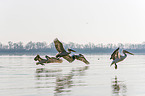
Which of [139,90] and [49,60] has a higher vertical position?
[49,60]

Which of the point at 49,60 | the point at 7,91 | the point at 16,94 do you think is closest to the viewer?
the point at 16,94

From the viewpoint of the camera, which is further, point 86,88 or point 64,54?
point 64,54

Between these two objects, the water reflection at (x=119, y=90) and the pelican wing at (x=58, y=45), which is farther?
the pelican wing at (x=58, y=45)

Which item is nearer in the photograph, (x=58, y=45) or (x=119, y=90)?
(x=119, y=90)

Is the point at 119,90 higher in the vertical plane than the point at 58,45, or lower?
lower

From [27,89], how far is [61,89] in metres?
2.18

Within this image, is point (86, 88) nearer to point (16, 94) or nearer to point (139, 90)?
point (139, 90)

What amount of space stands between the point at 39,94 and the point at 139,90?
21.2 ft

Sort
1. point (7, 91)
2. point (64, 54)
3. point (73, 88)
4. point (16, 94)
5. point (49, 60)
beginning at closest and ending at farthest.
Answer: point (16, 94) → point (7, 91) → point (73, 88) → point (64, 54) → point (49, 60)

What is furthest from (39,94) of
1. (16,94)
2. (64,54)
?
(64,54)

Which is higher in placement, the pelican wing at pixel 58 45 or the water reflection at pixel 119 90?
the pelican wing at pixel 58 45

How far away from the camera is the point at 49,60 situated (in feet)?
119

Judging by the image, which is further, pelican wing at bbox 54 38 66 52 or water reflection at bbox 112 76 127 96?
pelican wing at bbox 54 38 66 52

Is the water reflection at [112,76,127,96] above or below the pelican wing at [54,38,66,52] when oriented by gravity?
below
